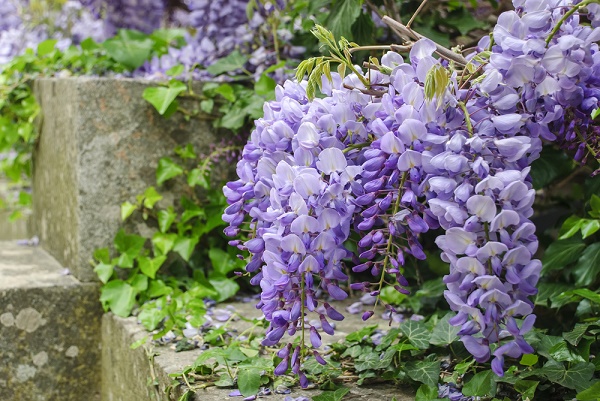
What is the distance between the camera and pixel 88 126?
6.37 ft

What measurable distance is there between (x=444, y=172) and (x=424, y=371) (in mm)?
413

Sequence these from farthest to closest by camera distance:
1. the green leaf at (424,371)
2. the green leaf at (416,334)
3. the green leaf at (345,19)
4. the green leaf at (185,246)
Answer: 1. the green leaf at (185,246)
2. the green leaf at (345,19)
3. the green leaf at (416,334)
4. the green leaf at (424,371)

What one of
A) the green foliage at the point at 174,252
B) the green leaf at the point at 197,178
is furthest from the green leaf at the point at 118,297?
the green leaf at the point at 197,178

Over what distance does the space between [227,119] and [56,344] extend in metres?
0.75

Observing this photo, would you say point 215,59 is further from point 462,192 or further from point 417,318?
point 462,192

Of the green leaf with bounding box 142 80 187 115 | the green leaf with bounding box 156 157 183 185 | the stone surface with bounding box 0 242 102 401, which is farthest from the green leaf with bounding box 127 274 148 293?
the green leaf with bounding box 142 80 187 115

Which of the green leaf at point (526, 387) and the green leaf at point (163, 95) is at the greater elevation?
the green leaf at point (163, 95)

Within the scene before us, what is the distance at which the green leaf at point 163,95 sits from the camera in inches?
75.9

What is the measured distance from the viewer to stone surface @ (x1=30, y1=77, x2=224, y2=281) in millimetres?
1942

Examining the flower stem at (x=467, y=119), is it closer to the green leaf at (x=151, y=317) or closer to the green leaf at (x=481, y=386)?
the green leaf at (x=481, y=386)

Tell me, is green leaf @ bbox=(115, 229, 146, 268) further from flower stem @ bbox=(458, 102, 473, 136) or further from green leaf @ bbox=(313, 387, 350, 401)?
flower stem @ bbox=(458, 102, 473, 136)

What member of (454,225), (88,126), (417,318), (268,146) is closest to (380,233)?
(454,225)

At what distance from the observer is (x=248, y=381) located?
1.24 meters

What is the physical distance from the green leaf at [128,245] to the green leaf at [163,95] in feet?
1.11
